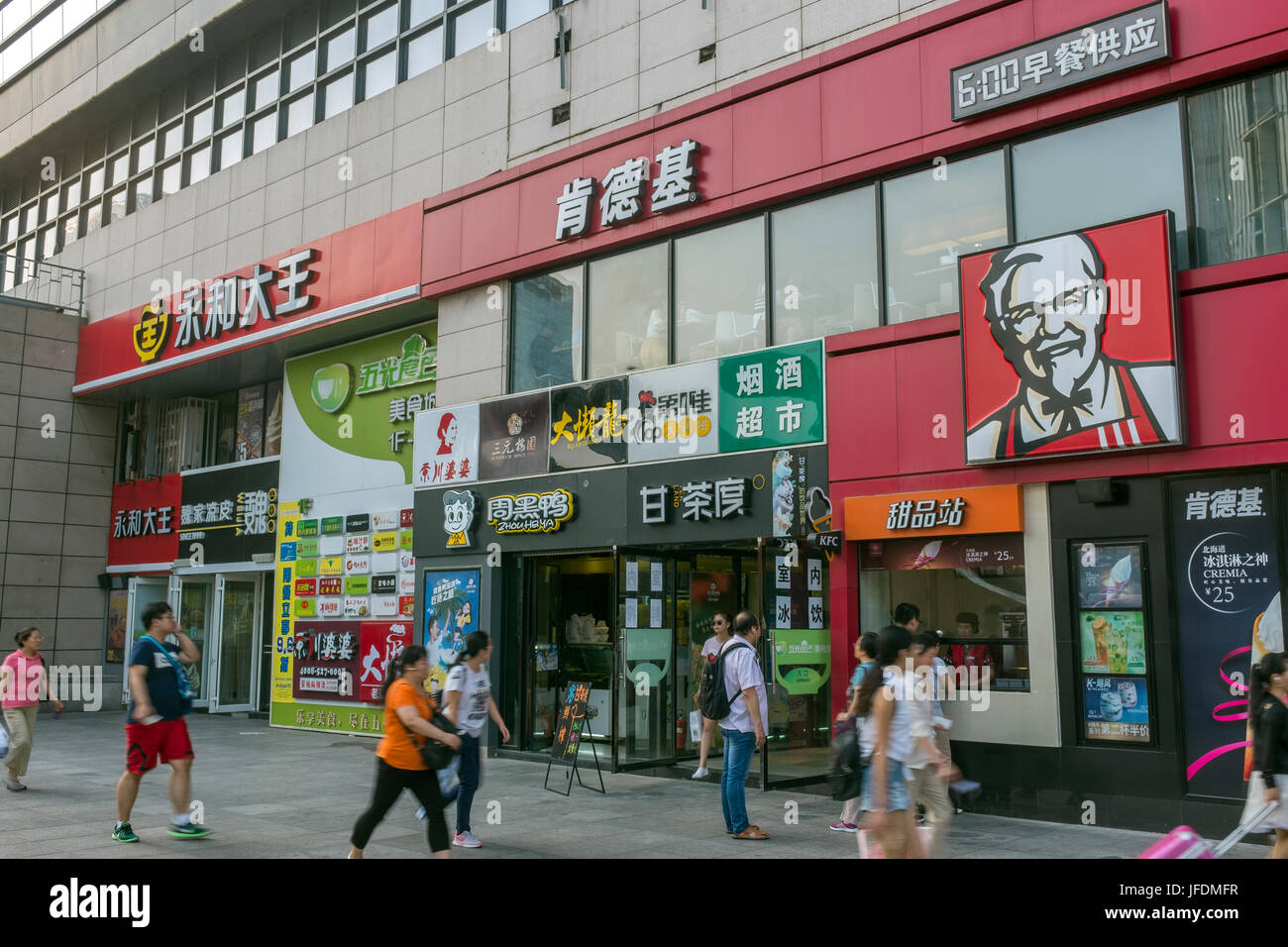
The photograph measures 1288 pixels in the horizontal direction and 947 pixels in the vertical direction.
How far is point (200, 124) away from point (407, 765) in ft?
62.9

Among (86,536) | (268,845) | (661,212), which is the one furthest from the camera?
(86,536)

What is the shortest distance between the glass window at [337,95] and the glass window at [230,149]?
2.75 metres

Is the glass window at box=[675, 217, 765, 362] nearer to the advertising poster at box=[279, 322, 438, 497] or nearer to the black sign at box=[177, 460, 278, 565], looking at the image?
the advertising poster at box=[279, 322, 438, 497]

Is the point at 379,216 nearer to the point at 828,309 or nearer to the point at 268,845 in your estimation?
the point at 828,309

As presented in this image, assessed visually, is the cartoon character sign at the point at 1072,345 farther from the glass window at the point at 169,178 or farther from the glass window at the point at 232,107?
the glass window at the point at 169,178

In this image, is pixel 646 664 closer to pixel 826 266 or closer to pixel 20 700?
pixel 826 266

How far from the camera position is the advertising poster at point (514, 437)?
1508 cm

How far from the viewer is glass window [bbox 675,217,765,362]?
13.2 metres

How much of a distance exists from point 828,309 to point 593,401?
3.51 m

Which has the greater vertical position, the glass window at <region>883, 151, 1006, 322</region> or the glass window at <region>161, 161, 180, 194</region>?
the glass window at <region>161, 161, 180, 194</region>

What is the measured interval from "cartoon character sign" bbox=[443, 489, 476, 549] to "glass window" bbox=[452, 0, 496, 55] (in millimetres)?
6787

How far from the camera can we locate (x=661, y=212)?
45.9ft

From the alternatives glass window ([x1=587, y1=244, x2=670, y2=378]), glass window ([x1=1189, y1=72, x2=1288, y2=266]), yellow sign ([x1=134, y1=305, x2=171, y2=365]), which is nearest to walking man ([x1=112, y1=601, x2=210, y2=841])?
glass window ([x1=587, y1=244, x2=670, y2=378])
